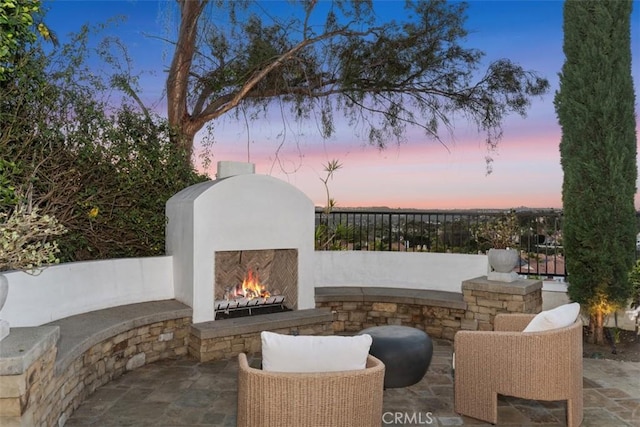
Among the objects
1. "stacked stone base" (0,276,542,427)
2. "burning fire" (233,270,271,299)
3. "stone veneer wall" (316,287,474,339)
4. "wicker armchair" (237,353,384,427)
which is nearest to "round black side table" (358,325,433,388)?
"wicker armchair" (237,353,384,427)

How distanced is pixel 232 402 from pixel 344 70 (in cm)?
763

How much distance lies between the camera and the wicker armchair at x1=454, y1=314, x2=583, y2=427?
3354mm

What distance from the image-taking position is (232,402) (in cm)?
389

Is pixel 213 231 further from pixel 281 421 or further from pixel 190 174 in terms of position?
pixel 281 421

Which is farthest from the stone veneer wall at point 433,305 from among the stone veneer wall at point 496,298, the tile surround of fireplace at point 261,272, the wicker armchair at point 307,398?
the wicker armchair at point 307,398

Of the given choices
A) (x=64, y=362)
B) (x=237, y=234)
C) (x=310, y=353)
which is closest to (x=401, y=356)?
(x=310, y=353)

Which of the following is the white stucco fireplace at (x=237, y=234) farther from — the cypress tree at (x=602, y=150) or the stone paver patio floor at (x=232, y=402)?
the cypress tree at (x=602, y=150)

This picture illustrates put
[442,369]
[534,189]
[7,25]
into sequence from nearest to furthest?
1. [7,25]
2. [442,369]
3. [534,189]

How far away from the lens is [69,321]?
14.5 feet

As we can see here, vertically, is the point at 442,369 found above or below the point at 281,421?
below

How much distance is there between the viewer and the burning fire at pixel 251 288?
602 cm

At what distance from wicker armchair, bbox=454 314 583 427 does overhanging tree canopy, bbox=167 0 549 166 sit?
6.45m

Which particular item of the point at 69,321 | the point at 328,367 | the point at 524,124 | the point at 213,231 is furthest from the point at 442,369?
the point at 524,124

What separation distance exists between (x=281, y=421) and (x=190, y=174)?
5.35m
